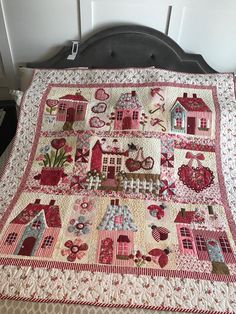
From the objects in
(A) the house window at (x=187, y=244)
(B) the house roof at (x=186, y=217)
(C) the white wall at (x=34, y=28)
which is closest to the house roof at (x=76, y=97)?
(C) the white wall at (x=34, y=28)

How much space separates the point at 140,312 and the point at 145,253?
0.25 meters

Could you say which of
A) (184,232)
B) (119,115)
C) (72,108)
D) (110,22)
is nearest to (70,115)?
(72,108)

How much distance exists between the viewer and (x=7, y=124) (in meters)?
2.16

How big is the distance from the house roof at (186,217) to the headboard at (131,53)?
96 centimetres

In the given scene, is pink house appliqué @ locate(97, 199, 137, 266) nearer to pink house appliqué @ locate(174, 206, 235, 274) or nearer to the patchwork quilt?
the patchwork quilt

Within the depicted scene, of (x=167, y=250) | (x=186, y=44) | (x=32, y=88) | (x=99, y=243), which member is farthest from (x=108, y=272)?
(x=186, y=44)

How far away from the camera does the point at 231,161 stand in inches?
68.5

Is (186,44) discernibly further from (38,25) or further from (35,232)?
(35,232)

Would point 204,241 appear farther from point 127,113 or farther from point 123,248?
point 127,113

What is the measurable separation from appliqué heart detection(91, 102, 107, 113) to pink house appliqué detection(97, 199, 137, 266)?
0.55 metres

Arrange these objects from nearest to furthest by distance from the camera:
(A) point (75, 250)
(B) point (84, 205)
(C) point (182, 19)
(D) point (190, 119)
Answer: (A) point (75, 250)
(B) point (84, 205)
(D) point (190, 119)
(C) point (182, 19)

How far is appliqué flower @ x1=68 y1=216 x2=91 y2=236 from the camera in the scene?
1.42 meters

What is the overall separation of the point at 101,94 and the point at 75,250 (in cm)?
92

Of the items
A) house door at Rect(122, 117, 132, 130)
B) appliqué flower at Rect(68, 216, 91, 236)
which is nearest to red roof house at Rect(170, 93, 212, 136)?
house door at Rect(122, 117, 132, 130)
